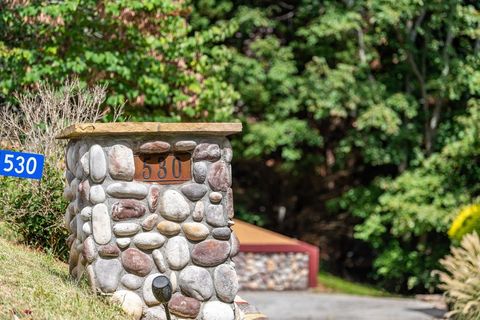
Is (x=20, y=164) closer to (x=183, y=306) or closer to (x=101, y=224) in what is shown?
(x=101, y=224)

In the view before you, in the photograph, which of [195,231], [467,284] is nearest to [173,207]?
[195,231]

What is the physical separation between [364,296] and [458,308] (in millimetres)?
6249

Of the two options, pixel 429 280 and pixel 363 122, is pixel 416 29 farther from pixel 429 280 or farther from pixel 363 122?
pixel 429 280

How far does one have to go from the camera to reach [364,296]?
20.4 metres

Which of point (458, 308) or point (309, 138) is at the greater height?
point (309, 138)

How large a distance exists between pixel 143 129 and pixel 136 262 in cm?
118

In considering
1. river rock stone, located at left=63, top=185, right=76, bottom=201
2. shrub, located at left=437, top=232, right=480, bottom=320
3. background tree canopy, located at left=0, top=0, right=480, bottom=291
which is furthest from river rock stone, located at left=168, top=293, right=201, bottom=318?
background tree canopy, located at left=0, top=0, right=480, bottom=291

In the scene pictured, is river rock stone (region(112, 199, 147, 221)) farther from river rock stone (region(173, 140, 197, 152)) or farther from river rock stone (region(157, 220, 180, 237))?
river rock stone (region(173, 140, 197, 152))

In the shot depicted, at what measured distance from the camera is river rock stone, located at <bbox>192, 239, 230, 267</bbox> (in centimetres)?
904

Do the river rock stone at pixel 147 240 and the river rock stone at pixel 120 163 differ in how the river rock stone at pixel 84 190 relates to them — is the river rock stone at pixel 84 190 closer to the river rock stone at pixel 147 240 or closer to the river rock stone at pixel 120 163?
the river rock stone at pixel 120 163

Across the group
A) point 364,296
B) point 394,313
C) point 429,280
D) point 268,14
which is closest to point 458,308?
point 394,313

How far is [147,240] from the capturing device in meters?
8.88

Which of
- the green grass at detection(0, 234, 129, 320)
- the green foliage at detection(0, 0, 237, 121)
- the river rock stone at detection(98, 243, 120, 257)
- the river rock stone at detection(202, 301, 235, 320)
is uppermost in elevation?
the green foliage at detection(0, 0, 237, 121)

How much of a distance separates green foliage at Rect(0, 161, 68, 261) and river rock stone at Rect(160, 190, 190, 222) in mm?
2506
